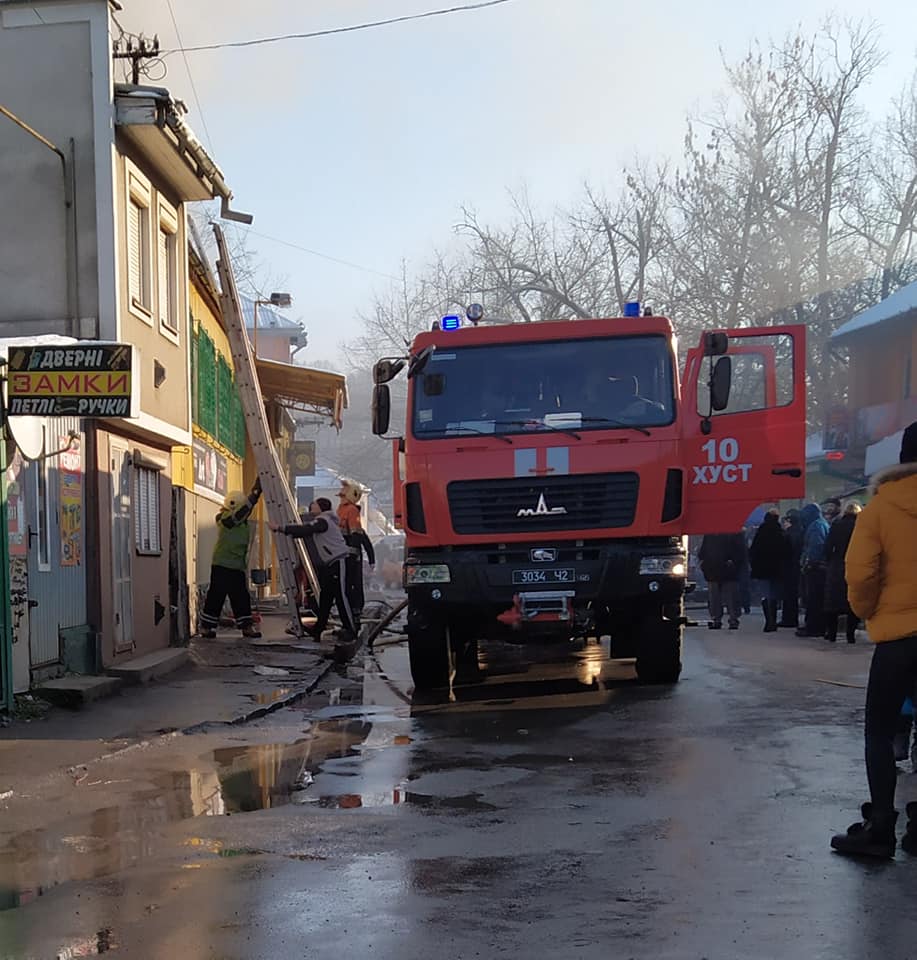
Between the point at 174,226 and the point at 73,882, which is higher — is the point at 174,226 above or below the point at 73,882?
above

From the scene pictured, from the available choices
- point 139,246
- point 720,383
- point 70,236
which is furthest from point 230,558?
point 720,383

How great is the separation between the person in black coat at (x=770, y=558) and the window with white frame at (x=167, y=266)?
8.96 m

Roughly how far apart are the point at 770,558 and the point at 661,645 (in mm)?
8139

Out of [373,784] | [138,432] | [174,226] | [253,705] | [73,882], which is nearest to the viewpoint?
[73,882]

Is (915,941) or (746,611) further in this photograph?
(746,611)

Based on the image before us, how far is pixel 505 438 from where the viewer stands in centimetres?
1132

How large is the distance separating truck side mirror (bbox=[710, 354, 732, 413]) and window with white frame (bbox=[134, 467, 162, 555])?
6.53 m

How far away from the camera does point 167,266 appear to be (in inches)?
640

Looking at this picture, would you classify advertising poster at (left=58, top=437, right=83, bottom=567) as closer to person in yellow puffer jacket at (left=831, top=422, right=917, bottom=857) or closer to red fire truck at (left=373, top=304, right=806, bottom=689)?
red fire truck at (left=373, top=304, right=806, bottom=689)

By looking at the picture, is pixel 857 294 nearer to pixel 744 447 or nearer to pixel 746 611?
pixel 746 611

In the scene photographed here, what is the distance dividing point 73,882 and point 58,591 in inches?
262

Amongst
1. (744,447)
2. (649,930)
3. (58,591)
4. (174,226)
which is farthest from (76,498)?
(649,930)

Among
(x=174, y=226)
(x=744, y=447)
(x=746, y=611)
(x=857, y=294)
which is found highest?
(x=857, y=294)

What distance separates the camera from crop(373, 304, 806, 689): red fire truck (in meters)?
11.1
